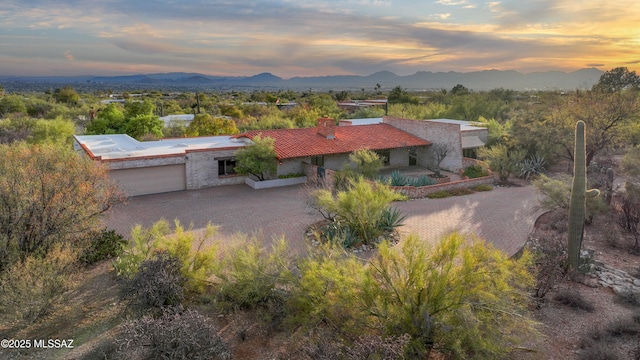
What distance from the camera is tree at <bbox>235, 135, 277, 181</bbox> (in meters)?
26.3

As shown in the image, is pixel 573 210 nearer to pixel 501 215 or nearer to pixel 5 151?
pixel 501 215

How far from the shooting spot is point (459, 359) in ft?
29.2

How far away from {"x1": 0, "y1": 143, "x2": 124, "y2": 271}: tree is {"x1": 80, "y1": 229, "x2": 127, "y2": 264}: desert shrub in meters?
0.92

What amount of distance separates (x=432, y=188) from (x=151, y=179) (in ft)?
51.0

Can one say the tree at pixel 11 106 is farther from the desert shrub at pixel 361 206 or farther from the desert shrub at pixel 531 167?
the desert shrub at pixel 531 167

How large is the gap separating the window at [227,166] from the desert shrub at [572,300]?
1919 centimetres

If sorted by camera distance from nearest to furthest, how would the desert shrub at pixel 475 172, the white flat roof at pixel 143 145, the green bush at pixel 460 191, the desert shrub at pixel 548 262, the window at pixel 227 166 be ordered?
the desert shrub at pixel 548 262 → the green bush at pixel 460 191 → the white flat roof at pixel 143 145 → the window at pixel 227 166 → the desert shrub at pixel 475 172

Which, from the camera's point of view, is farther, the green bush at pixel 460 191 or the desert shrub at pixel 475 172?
the desert shrub at pixel 475 172

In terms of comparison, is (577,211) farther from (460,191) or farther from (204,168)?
(204,168)

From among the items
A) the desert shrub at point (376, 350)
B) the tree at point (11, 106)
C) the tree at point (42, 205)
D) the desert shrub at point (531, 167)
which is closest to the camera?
the desert shrub at point (376, 350)

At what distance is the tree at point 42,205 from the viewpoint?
1288cm

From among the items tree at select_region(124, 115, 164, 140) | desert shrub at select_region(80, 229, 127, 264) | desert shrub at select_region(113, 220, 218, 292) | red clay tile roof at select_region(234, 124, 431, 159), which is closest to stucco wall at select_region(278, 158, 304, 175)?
red clay tile roof at select_region(234, 124, 431, 159)

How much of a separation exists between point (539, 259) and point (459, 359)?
21.7ft

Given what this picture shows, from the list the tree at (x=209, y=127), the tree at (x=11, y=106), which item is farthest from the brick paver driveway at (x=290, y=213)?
the tree at (x=11, y=106)
